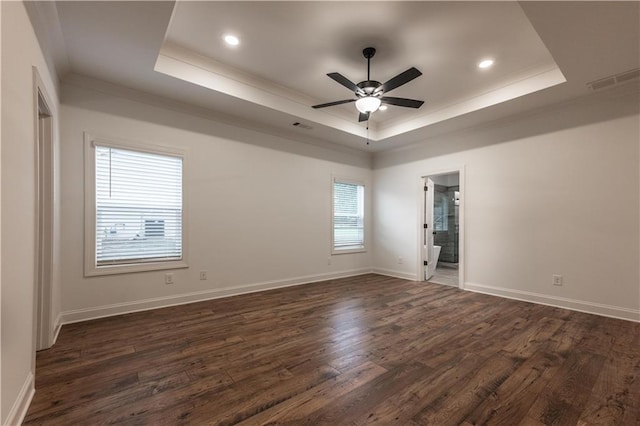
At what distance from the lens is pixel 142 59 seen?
300cm

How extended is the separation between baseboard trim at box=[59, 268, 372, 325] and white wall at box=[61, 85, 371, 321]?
0.04 ft

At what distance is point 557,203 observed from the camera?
4.04 m

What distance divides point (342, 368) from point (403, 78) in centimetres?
278

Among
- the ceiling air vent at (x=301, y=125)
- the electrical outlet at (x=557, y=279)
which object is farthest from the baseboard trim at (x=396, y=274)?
the ceiling air vent at (x=301, y=125)

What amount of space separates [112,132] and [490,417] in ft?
15.3

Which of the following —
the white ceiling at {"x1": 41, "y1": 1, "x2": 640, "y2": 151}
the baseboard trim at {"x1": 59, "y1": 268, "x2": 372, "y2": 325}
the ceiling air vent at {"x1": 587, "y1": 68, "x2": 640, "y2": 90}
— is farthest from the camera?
the baseboard trim at {"x1": 59, "y1": 268, "x2": 372, "y2": 325}

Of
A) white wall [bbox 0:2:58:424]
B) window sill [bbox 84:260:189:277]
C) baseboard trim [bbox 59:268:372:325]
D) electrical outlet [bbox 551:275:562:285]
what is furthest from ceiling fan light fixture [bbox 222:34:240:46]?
electrical outlet [bbox 551:275:562:285]

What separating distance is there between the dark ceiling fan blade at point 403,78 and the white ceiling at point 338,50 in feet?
1.62

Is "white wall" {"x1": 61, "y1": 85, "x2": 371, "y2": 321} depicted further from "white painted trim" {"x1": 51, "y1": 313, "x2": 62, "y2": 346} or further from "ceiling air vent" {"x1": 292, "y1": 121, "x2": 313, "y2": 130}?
"ceiling air vent" {"x1": 292, "y1": 121, "x2": 313, "y2": 130}

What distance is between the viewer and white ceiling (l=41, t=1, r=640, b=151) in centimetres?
246

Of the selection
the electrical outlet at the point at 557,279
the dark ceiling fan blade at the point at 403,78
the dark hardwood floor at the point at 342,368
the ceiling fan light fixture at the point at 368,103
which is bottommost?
the dark hardwood floor at the point at 342,368

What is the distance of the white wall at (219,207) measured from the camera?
11.0 ft

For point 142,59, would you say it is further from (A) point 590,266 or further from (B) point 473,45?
(A) point 590,266

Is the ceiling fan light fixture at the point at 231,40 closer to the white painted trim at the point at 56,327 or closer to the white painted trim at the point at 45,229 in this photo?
the white painted trim at the point at 45,229
